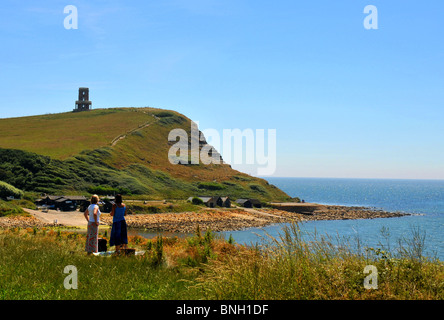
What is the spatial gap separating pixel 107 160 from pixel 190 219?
51574 millimetres

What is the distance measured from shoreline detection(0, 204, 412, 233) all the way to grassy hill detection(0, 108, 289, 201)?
20584 millimetres

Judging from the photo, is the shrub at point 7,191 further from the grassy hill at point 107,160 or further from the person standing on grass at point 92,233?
the person standing on grass at point 92,233

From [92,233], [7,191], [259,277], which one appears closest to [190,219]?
[7,191]

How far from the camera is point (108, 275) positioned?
28.0 feet

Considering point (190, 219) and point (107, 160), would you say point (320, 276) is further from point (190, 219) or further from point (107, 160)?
point (107, 160)

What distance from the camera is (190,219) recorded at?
217 feet

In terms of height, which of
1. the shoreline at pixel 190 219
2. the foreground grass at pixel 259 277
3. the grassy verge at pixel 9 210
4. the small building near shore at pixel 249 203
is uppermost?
the foreground grass at pixel 259 277

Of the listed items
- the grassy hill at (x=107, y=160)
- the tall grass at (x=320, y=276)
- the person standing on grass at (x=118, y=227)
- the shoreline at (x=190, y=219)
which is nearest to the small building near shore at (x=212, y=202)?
the shoreline at (x=190, y=219)

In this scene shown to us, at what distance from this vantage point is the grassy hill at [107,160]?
85.6 m

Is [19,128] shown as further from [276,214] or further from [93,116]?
[276,214]

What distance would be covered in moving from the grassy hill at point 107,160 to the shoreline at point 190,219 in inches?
810

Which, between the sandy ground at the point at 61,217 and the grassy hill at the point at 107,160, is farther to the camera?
the grassy hill at the point at 107,160
